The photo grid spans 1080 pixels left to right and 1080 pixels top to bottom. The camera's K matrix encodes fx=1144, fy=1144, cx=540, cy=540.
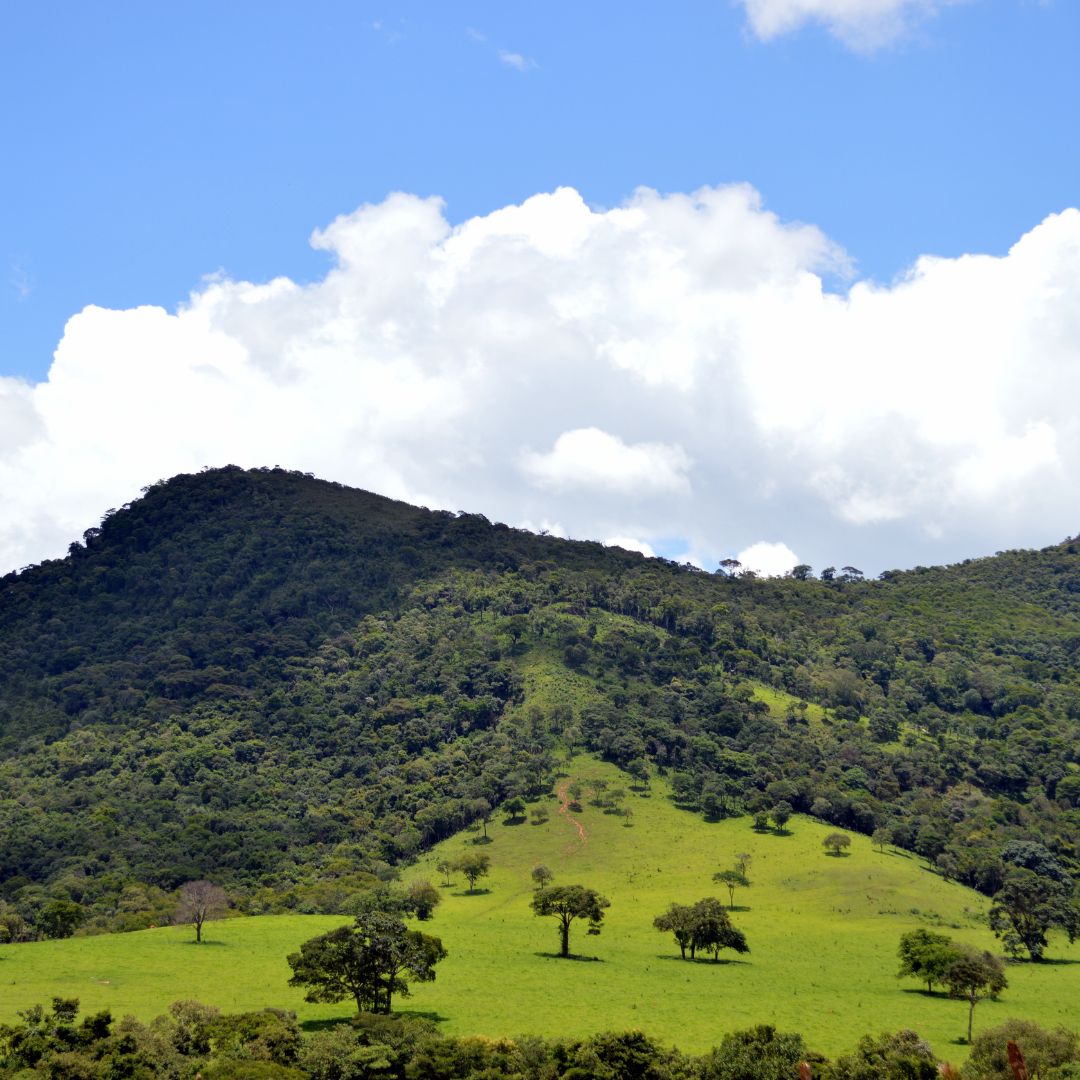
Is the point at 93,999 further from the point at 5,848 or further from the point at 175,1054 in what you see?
the point at 5,848

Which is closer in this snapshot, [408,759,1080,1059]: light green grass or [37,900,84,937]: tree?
[408,759,1080,1059]: light green grass

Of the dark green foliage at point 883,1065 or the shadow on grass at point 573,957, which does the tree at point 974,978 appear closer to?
the dark green foliage at point 883,1065

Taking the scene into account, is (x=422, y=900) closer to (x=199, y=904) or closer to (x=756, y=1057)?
(x=199, y=904)

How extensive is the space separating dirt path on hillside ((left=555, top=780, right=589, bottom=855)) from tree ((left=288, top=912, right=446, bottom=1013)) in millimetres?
78855

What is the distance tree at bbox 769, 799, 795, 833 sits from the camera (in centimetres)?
17300

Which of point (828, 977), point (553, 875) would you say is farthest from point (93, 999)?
point (553, 875)

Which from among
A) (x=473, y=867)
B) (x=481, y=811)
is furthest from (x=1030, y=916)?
(x=481, y=811)

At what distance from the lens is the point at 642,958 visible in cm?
11000

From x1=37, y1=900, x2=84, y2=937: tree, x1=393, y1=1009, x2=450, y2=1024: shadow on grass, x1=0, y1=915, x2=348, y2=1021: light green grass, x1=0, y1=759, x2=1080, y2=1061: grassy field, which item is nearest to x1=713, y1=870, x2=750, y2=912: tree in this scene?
x1=0, y1=759, x2=1080, y2=1061: grassy field

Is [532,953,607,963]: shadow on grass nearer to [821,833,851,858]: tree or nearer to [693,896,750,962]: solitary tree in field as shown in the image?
[693,896,750,962]: solitary tree in field

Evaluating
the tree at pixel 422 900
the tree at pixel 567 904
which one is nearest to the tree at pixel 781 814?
the tree at pixel 422 900

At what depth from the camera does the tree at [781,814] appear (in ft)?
568

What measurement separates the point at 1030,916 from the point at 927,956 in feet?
101

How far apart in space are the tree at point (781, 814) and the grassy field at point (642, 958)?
4240mm
